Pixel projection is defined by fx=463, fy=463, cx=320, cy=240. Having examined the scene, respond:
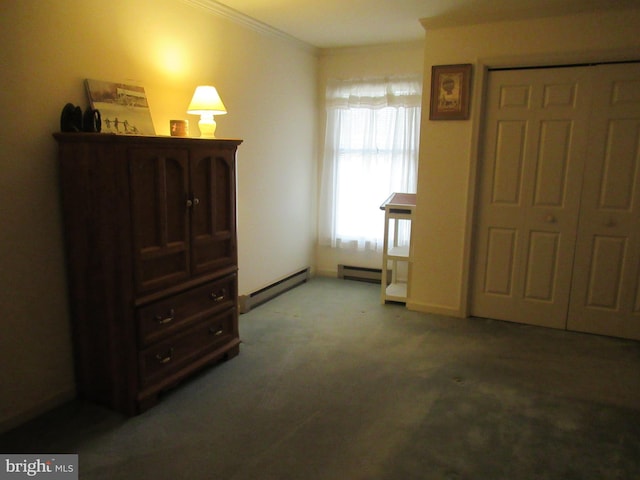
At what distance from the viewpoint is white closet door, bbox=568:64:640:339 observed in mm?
3400

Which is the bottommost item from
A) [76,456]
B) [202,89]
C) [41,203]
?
[76,456]

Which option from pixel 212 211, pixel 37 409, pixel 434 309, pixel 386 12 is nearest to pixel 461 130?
pixel 386 12

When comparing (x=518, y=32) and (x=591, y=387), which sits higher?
(x=518, y=32)

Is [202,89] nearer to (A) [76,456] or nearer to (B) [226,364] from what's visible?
(B) [226,364]

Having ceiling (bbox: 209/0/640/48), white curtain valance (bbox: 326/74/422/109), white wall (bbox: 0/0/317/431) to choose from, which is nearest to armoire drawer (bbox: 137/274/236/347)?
white wall (bbox: 0/0/317/431)

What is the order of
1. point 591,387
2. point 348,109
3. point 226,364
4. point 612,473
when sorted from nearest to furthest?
point 612,473
point 591,387
point 226,364
point 348,109

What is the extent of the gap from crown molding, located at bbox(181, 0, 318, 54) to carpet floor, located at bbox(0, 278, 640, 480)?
2467mm

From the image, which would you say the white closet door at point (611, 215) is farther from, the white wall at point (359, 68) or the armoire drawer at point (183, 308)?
the armoire drawer at point (183, 308)

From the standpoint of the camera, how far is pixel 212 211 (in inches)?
113

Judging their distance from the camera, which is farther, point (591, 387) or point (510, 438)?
point (591, 387)

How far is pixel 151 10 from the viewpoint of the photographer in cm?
294

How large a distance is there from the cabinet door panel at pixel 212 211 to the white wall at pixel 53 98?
57 centimetres

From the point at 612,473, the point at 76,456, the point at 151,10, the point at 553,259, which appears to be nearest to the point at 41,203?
the point at 76,456

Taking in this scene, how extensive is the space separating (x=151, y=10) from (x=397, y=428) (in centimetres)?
290
